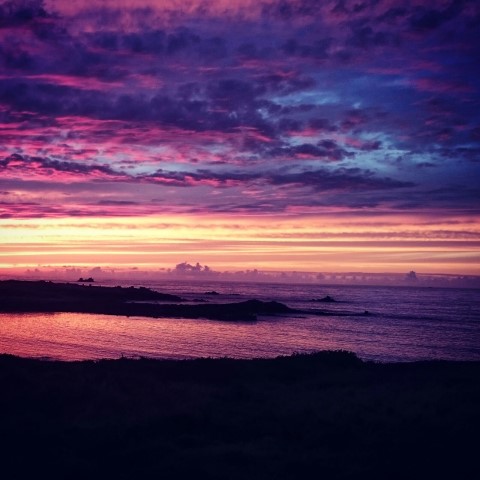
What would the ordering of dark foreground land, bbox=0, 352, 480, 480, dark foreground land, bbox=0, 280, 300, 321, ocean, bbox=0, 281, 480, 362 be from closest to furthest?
dark foreground land, bbox=0, 352, 480, 480 < ocean, bbox=0, 281, 480, 362 < dark foreground land, bbox=0, 280, 300, 321

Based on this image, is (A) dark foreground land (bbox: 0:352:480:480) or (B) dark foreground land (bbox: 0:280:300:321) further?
(B) dark foreground land (bbox: 0:280:300:321)

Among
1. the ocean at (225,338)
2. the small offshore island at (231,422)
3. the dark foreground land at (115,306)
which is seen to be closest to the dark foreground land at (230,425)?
the small offshore island at (231,422)

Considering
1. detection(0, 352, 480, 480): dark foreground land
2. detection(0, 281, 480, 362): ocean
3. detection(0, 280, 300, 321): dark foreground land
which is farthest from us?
detection(0, 280, 300, 321): dark foreground land

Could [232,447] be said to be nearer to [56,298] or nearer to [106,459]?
[106,459]

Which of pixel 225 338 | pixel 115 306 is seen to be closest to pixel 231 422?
pixel 225 338

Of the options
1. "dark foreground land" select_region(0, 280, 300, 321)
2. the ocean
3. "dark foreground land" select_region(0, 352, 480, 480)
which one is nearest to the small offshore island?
"dark foreground land" select_region(0, 352, 480, 480)

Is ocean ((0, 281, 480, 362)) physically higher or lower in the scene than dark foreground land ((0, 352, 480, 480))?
lower

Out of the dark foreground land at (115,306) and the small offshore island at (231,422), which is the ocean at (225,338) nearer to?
the dark foreground land at (115,306)

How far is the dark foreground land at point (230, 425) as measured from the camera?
13453 millimetres

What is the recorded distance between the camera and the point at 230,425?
58.6ft

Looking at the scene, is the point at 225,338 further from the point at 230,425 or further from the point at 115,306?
the point at 115,306

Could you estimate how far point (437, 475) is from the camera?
12961 mm

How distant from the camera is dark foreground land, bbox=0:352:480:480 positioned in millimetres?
13453

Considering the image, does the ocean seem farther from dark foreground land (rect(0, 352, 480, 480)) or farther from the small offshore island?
dark foreground land (rect(0, 352, 480, 480))
